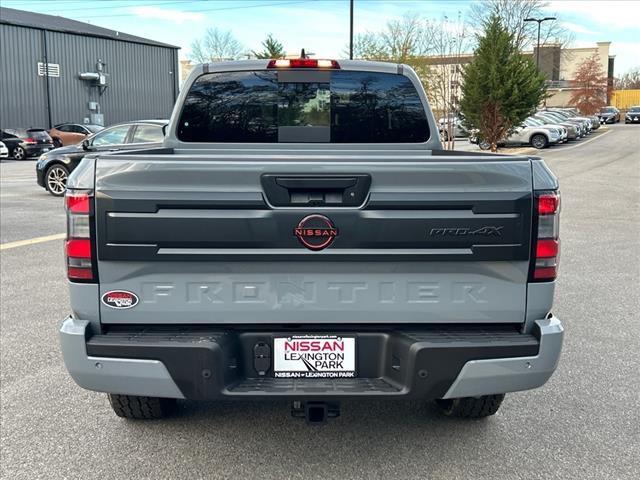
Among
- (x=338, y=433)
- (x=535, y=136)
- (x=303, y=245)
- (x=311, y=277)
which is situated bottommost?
(x=338, y=433)

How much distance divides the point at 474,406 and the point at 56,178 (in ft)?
44.4

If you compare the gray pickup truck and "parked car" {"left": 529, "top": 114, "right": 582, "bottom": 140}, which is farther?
"parked car" {"left": 529, "top": 114, "right": 582, "bottom": 140}

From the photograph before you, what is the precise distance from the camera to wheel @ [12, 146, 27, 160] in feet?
104

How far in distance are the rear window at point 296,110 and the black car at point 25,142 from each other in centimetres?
3022

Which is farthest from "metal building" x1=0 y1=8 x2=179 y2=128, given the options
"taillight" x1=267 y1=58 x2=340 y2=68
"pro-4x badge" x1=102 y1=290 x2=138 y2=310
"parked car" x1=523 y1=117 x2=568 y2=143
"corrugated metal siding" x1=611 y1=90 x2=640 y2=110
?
"corrugated metal siding" x1=611 y1=90 x2=640 y2=110

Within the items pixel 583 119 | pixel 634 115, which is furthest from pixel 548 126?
pixel 634 115

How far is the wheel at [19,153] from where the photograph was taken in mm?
31672

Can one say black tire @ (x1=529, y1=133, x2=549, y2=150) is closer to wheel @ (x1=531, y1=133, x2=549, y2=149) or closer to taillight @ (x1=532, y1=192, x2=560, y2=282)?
wheel @ (x1=531, y1=133, x2=549, y2=149)

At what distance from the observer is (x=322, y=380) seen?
9.61 feet

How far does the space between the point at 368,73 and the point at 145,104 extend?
50606 mm

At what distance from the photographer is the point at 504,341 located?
2.87 m

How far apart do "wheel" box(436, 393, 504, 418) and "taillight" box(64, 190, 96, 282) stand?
6.96 feet

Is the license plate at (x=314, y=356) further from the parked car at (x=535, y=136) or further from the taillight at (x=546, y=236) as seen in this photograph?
the parked car at (x=535, y=136)

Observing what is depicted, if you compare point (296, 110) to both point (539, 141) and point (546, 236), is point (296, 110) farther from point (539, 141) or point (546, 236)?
point (539, 141)
